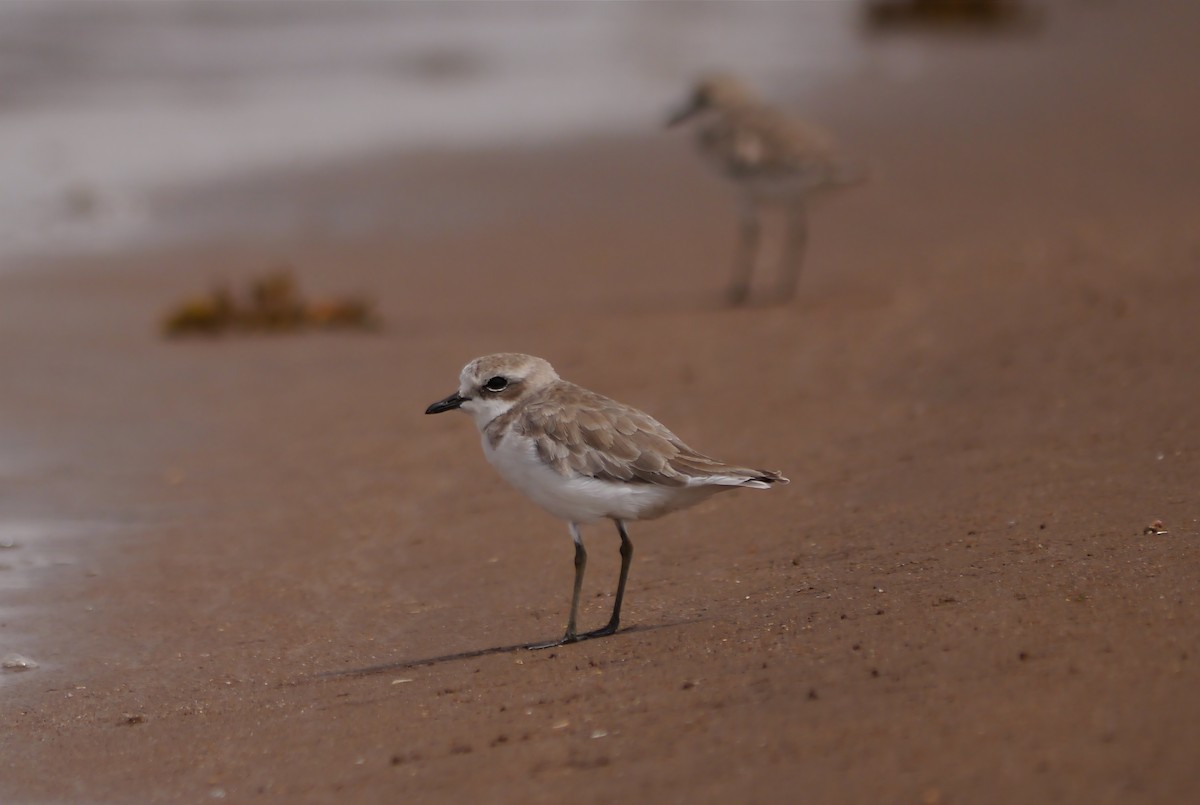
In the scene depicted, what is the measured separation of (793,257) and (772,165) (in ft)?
2.73

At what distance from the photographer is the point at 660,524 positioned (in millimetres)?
7414

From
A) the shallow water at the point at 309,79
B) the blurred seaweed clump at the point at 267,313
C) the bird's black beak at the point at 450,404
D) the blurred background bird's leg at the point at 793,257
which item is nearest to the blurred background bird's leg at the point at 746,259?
the blurred background bird's leg at the point at 793,257

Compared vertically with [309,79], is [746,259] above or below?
below

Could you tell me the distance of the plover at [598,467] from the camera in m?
5.67

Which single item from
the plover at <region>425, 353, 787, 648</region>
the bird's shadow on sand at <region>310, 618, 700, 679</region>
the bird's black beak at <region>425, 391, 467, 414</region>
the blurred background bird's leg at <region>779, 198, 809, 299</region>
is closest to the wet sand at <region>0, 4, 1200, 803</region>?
the bird's shadow on sand at <region>310, 618, 700, 679</region>

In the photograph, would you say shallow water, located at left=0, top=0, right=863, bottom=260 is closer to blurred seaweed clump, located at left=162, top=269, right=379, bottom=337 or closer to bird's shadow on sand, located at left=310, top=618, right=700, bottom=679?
blurred seaweed clump, located at left=162, top=269, right=379, bottom=337

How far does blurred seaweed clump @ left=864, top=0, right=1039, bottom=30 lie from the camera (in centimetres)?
2231

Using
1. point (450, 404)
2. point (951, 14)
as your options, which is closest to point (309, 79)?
point (951, 14)

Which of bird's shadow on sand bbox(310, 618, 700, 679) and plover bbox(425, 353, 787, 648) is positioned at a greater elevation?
plover bbox(425, 353, 787, 648)

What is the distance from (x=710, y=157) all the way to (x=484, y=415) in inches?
279

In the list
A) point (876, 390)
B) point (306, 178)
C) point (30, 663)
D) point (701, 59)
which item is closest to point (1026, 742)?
point (30, 663)

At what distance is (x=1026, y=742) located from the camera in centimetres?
413

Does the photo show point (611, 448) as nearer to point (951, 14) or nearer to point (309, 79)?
point (309, 79)

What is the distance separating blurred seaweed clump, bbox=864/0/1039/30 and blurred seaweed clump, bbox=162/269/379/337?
43.6 ft
